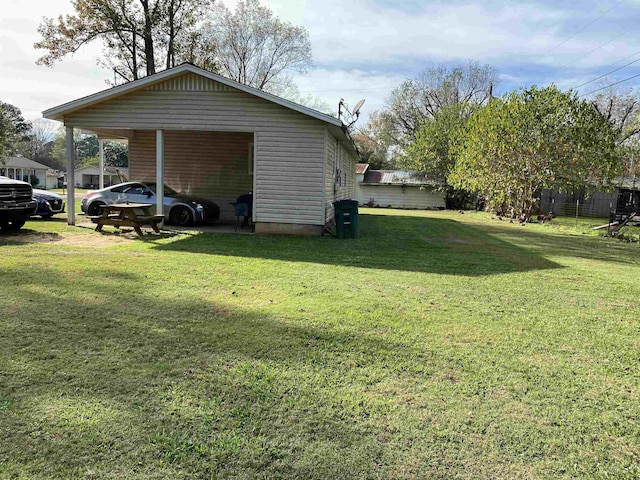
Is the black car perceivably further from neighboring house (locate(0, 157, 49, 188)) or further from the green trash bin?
neighboring house (locate(0, 157, 49, 188))

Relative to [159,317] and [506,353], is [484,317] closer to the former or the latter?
[506,353]

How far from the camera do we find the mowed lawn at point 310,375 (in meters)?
2.50

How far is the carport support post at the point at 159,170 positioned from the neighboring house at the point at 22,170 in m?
42.7

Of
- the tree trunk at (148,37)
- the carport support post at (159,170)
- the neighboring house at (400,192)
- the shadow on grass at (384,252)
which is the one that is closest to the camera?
the shadow on grass at (384,252)

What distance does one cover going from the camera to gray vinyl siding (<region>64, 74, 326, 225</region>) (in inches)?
451

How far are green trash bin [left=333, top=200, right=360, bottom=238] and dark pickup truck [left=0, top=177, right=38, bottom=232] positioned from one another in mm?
7444

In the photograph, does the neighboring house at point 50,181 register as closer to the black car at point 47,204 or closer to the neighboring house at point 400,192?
the neighboring house at point 400,192

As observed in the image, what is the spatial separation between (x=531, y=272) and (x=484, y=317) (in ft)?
11.6

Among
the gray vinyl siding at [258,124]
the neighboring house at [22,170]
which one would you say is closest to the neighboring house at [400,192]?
the gray vinyl siding at [258,124]

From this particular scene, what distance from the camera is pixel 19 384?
123 inches

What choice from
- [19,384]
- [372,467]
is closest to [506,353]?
[372,467]

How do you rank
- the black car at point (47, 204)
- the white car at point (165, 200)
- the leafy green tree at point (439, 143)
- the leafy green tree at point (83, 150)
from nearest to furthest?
the white car at point (165, 200), the black car at point (47, 204), the leafy green tree at point (439, 143), the leafy green tree at point (83, 150)

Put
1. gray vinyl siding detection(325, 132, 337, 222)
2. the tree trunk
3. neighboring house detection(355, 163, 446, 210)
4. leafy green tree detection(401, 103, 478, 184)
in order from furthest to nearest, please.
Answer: neighboring house detection(355, 163, 446, 210) → leafy green tree detection(401, 103, 478, 184) → the tree trunk → gray vinyl siding detection(325, 132, 337, 222)

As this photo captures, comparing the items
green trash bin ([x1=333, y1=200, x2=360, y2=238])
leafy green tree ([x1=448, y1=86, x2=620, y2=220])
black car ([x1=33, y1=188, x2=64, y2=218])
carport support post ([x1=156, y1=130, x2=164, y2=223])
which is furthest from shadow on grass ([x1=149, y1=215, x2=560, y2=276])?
leafy green tree ([x1=448, y1=86, x2=620, y2=220])
